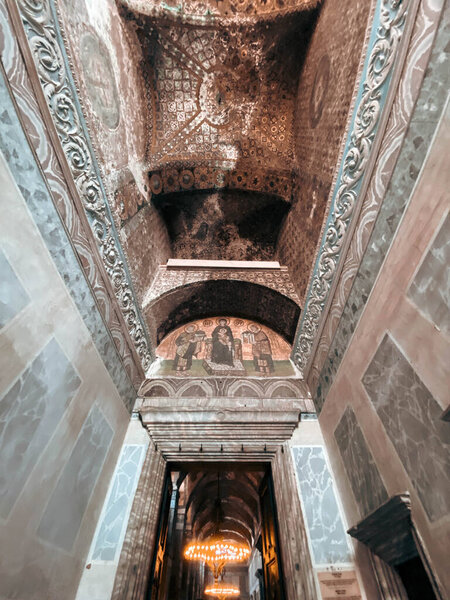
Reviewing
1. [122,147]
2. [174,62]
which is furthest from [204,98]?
[122,147]

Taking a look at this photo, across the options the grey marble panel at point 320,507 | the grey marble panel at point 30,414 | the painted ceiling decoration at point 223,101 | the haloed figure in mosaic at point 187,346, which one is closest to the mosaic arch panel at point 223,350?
the haloed figure in mosaic at point 187,346

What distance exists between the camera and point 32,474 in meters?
1.84

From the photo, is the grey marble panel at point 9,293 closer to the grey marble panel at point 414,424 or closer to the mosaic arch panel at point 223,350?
the mosaic arch panel at point 223,350

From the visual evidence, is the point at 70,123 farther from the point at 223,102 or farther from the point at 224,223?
the point at 223,102

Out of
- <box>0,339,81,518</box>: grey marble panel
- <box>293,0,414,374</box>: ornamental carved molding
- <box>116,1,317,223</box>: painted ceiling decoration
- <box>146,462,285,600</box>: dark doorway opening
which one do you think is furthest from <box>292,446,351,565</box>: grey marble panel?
<box>116,1,317,223</box>: painted ceiling decoration

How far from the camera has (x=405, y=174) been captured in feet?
5.95

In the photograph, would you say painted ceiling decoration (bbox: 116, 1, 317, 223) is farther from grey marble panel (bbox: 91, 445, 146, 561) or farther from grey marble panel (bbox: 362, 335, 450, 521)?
grey marble panel (bbox: 91, 445, 146, 561)

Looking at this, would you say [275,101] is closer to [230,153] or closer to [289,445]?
[230,153]

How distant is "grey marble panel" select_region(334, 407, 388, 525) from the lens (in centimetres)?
214

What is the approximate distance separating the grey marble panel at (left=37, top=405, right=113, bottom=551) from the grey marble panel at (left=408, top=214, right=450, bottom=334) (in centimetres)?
315

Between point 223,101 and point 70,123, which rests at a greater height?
point 223,101

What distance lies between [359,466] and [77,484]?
277 centimetres

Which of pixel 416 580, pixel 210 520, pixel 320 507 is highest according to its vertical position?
pixel 210 520

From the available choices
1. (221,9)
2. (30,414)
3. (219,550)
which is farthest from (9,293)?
(219,550)
